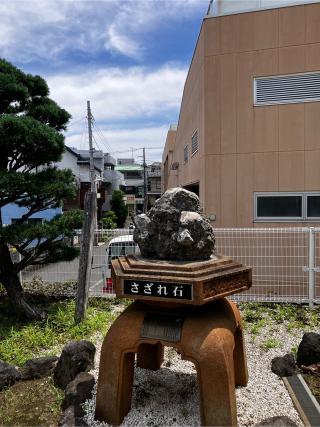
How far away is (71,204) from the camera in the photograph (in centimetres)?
2656

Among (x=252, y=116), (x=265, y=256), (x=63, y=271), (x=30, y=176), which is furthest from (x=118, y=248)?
(x=252, y=116)

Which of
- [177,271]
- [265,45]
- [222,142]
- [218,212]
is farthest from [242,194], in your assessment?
[177,271]

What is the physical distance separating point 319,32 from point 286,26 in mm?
646

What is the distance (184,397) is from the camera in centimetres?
365

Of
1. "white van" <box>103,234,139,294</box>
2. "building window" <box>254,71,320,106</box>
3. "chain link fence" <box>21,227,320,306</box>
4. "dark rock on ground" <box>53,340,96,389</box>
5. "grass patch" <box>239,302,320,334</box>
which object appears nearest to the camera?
"dark rock on ground" <box>53,340,96,389</box>

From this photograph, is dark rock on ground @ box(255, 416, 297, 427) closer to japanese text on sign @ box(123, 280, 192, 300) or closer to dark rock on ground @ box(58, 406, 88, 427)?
japanese text on sign @ box(123, 280, 192, 300)

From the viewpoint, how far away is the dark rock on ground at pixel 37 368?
4.11 meters

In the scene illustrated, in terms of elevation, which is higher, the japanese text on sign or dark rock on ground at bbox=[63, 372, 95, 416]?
the japanese text on sign

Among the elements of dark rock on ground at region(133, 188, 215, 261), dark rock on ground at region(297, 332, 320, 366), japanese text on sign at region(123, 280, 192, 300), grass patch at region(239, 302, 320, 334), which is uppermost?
dark rock on ground at region(133, 188, 215, 261)

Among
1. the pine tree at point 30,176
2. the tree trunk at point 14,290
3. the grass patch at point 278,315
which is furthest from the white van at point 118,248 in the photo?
the grass patch at point 278,315

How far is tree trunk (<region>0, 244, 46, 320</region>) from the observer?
19.9 feet

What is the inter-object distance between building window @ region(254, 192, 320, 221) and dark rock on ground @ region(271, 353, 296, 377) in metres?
3.75

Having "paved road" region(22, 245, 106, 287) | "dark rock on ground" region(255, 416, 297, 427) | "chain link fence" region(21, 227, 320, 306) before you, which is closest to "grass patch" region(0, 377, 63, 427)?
"dark rock on ground" region(255, 416, 297, 427)

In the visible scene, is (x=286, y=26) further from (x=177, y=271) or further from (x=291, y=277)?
(x=177, y=271)
